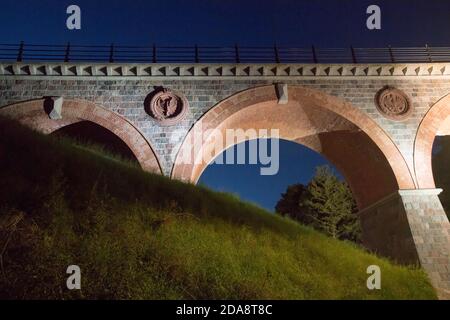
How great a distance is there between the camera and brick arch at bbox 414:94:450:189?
1344 cm

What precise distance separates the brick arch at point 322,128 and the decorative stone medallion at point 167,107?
75cm

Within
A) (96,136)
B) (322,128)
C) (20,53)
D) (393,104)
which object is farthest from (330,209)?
(20,53)

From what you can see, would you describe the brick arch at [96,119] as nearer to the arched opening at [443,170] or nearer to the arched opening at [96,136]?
the arched opening at [96,136]

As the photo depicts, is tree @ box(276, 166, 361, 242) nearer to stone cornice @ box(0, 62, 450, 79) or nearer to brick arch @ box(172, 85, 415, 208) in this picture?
brick arch @ box(172, 85, 415, 208)

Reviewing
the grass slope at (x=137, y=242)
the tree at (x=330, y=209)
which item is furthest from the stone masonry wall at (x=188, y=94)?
the tree at (x=330, y=209)

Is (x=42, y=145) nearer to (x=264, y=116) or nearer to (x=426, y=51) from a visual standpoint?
(x=264, y=116)

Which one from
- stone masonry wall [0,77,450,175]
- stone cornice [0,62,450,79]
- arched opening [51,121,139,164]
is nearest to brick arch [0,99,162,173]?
stone masonry wall [0,77,450,175]

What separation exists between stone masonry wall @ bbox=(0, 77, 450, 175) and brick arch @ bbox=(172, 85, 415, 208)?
0.28m

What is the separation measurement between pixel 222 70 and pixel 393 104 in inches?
255

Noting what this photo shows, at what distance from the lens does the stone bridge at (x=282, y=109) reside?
12938 mm

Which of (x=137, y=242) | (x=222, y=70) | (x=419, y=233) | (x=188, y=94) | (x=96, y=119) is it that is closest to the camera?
(x=137, y=242)

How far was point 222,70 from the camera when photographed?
13.9 metres

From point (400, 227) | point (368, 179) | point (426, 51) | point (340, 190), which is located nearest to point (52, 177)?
point (400, 227)

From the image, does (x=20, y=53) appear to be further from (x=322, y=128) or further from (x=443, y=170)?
(x=443, y=170)
